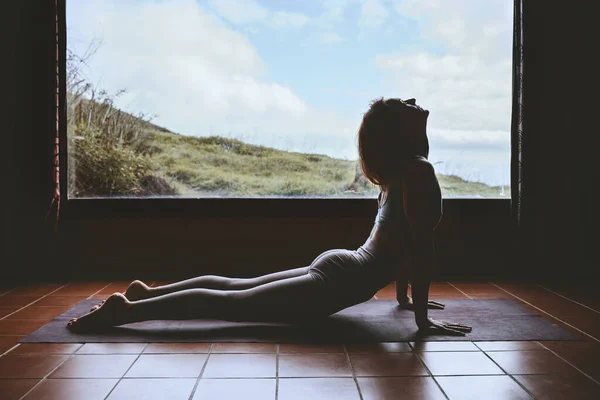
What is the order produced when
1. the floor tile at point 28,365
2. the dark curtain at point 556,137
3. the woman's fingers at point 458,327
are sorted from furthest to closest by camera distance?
the dark curtain at point 556,137 → the woman's fingers at point 458,327 → the floor tile at point 28,365

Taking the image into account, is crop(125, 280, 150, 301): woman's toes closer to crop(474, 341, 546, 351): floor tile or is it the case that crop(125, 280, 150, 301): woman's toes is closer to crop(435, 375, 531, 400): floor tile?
crop(435, 375, 531, 400): floor tile

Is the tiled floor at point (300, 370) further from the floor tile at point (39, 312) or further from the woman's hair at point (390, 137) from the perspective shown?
the woman's hair at point (390, 137)

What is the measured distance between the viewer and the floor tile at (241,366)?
194cm

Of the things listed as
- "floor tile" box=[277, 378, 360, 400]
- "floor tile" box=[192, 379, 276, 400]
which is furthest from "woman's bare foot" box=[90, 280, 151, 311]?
"floor tile" box=[277, 378, 360, 400]

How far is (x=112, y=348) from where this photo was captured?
2232 millimetres

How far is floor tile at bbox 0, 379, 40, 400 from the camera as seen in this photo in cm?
173

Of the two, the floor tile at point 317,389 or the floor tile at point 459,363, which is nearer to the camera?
the floor tile at point 317,389

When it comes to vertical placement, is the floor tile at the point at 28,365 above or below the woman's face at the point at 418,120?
below

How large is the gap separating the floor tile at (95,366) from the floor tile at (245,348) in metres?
0.35

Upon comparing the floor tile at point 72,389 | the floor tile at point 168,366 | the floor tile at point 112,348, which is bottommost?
the floor tile at point 72,389

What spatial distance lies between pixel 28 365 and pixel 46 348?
0.67 feet

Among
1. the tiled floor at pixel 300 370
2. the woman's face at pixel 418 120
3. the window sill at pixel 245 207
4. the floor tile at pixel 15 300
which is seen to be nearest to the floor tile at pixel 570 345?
the tiled floor at pixel 300 370

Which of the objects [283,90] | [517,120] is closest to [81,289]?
[283,90]

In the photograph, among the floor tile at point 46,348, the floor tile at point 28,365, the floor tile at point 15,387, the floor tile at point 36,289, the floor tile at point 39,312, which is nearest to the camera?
the floor tile at point 15,387
